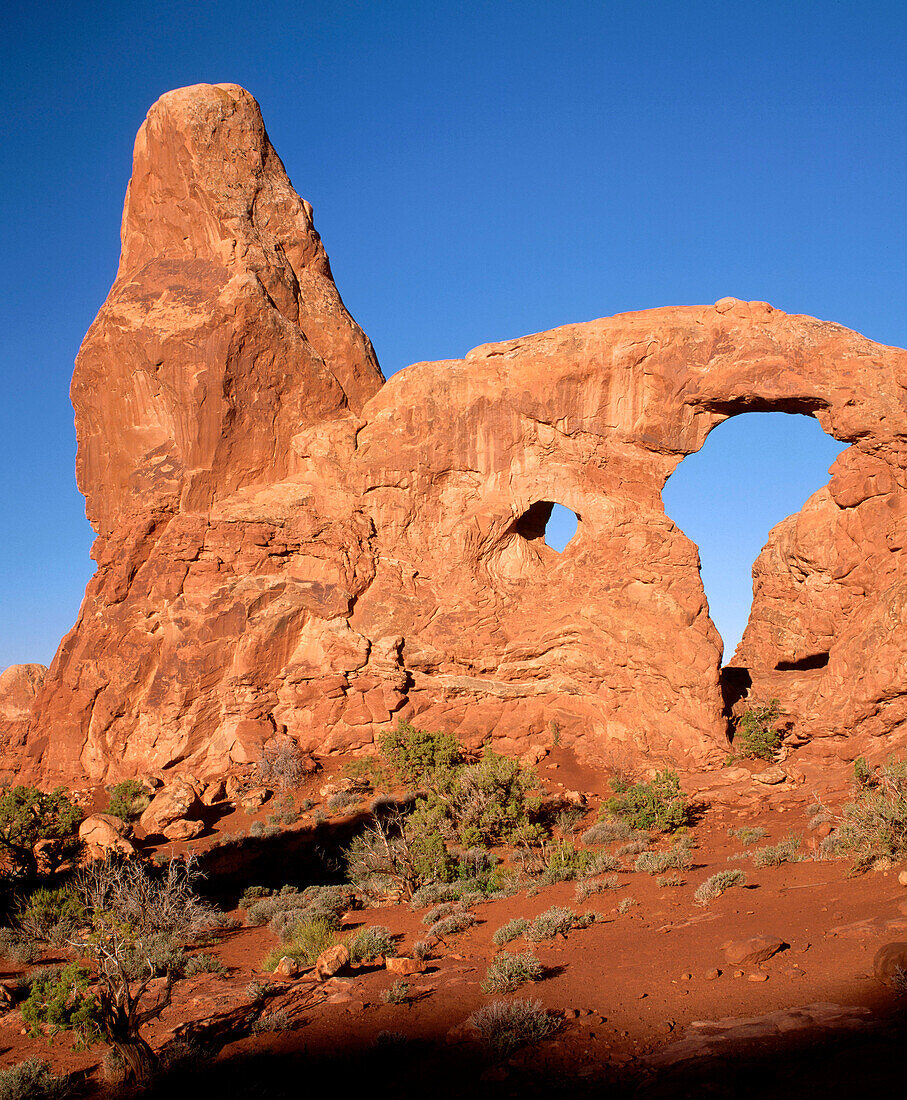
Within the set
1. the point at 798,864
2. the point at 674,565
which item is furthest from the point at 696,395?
the point at 798,864

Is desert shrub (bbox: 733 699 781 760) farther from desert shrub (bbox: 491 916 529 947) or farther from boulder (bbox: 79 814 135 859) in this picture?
boulder (bbox: 79 814 135 859)

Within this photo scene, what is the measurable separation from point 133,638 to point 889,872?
782 inches

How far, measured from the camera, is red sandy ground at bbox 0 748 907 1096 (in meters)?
5.50

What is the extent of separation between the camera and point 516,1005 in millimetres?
6664

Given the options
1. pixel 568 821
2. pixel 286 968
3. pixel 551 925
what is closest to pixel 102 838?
pixel 286 968

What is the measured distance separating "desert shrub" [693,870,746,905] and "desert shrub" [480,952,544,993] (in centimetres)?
350

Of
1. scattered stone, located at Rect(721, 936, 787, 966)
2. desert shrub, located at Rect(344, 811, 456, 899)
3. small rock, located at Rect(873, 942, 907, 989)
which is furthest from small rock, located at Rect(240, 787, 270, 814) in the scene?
small rock, located at Rect(873, 942, 907, 989)

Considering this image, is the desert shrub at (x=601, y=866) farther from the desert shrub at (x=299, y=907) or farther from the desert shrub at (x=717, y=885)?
the desert shrub at (x=299, y=907)

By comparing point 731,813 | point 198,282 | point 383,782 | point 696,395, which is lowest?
point 731,813

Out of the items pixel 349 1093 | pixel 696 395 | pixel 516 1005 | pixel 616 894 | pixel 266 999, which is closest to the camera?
pixel 349 1093

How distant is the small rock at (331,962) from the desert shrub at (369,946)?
0.44 m

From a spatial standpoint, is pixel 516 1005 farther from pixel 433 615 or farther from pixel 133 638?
pixel 133 638

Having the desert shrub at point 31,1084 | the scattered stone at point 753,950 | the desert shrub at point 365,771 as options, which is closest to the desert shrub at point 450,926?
the scattered stone at point 753,950

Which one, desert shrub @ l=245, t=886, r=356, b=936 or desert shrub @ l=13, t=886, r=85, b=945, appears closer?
desert shrub @ l=13, t=886, r=85, b=945
